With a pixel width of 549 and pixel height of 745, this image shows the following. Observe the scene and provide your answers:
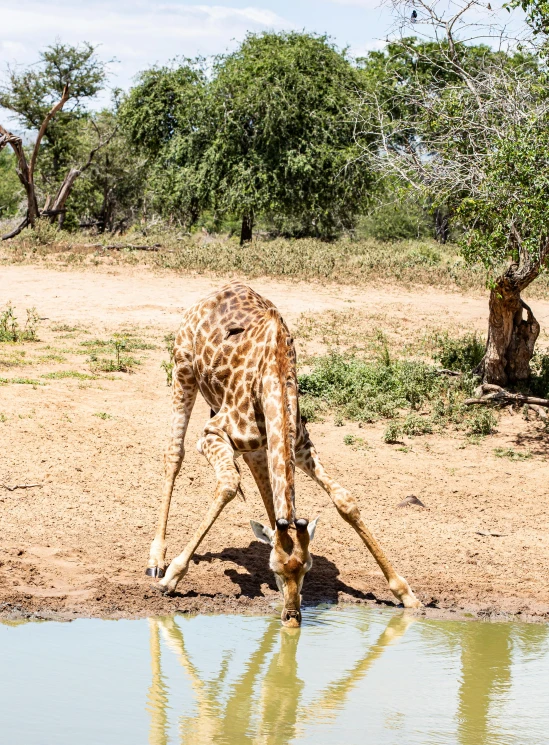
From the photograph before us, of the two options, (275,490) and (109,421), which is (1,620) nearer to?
(275,490)

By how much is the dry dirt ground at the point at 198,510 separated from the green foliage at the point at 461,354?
6.17 ft

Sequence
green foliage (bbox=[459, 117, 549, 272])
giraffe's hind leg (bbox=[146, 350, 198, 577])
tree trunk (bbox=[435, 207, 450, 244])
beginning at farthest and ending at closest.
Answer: tree trunk (bbox=[435, 207, 450, 244]) → green foliage (bbox=[459, 117, 549, 272]) → giraffe's hind leg (bbox=[146, 350, 198, 577])

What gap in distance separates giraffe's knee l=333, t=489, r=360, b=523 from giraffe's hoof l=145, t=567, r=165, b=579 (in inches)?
58.1

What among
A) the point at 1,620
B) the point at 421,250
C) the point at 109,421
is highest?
the point at 421,250

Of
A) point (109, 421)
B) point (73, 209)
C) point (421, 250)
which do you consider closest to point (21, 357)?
point (109, 421)

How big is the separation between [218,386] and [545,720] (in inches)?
134

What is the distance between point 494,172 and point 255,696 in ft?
22.5

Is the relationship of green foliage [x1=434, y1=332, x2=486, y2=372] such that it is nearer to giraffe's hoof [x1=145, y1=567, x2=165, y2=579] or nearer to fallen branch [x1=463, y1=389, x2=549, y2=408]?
fallen branch [x1=463, y1=389, x2=549, y2=408]

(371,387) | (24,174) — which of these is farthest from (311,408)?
(24,174)

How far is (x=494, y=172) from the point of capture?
34.8 ft

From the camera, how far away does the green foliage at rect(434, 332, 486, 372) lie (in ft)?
45.5

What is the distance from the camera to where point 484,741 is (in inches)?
199

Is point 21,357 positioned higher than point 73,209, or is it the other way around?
point 73,209

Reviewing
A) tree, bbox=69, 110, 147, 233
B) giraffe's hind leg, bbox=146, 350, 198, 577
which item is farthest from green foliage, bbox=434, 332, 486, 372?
tree, bbox=69, 110, 147, 233
